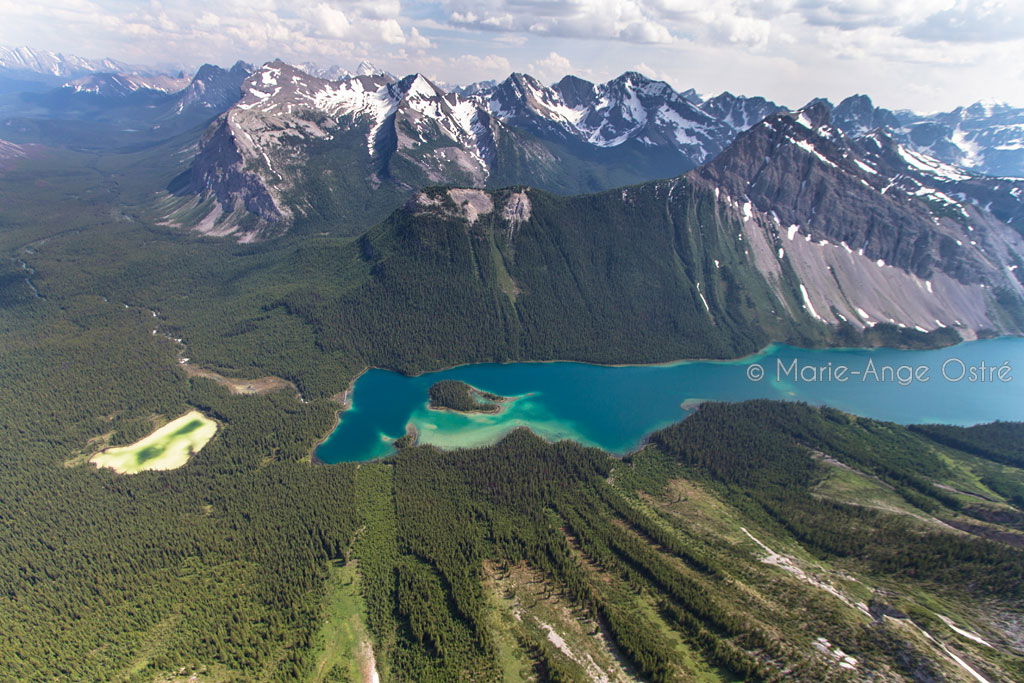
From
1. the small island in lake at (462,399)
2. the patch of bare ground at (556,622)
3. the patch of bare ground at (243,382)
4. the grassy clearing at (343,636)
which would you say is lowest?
the grassy clearing at (343,636)

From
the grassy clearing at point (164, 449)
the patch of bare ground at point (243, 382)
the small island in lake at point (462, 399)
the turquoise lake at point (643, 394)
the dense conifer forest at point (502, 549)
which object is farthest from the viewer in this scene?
the patch of bare ground at point (243, 382)

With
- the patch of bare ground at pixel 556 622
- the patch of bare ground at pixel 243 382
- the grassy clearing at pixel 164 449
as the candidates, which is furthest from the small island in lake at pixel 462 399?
the patch of bare ground at pixel 556 622

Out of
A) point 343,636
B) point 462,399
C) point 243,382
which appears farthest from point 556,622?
point 243,382

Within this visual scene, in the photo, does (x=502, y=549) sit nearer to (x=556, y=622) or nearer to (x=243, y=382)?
(x=556, y=622)

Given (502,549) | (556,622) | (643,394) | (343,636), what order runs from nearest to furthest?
1. (343,636)
2. (556,622)
3. (502,549)
4. (643,394)

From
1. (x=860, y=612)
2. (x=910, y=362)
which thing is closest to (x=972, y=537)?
(x=860, y=612)

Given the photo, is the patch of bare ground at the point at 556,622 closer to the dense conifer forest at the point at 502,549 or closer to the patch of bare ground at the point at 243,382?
the dense conifer forest at the point at 502,549

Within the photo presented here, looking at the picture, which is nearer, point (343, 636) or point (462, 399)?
point (343, 636)
